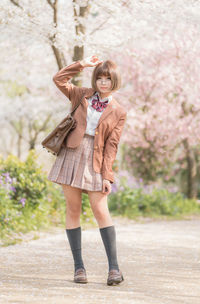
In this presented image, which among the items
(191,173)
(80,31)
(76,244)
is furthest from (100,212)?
(191,173)

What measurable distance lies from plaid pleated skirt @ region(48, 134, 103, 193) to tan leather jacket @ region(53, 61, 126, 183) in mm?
48

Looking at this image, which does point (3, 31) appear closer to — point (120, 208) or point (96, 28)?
point (96, 28)

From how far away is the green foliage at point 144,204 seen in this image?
950cm

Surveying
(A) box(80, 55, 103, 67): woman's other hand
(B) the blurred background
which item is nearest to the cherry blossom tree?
(B) the blurred background

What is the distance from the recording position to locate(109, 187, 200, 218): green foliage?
9.50 m

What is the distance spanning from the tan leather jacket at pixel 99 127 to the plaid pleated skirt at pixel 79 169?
5 centimetres

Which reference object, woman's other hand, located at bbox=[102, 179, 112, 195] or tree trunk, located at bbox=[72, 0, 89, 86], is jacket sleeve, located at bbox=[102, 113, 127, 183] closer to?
woman's other hand, located at bbox=[102, 179, 112, 195]

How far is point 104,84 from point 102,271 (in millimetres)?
1534

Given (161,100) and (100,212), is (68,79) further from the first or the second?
(161,100)

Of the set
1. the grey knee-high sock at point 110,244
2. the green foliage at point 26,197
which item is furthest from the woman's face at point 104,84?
the green foliage at point 26,197

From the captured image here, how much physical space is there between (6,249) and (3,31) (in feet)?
12.3

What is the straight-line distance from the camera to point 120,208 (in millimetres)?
9516

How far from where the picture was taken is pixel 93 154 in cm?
363

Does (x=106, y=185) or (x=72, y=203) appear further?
(x=72, y=203)
